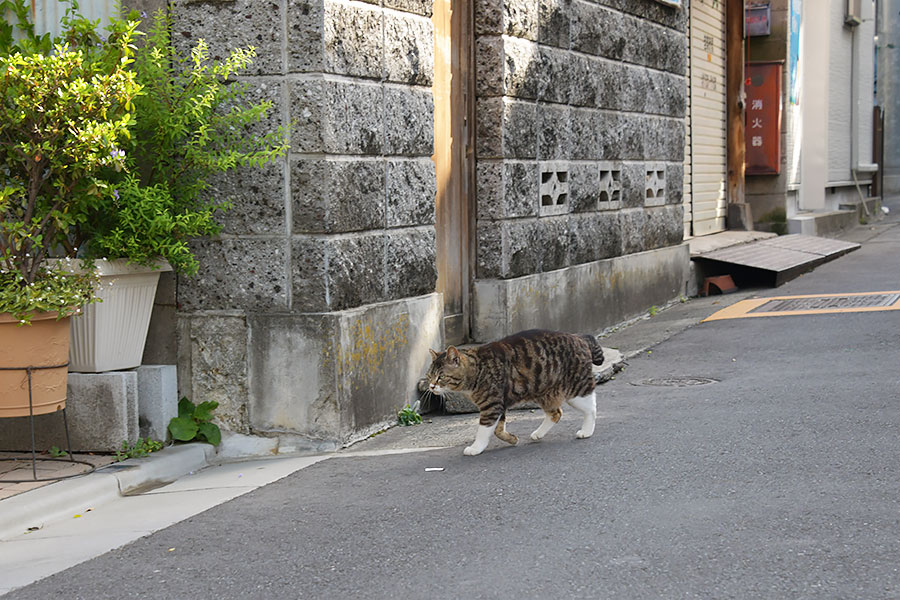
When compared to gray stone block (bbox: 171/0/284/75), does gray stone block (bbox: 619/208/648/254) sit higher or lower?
lower

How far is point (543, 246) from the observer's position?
1014 cm

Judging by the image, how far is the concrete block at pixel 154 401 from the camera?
7.02 metres

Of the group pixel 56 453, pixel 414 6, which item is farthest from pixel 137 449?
pixel 414 6

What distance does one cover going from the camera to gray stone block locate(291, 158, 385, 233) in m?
7.05

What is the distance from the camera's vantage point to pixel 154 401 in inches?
278

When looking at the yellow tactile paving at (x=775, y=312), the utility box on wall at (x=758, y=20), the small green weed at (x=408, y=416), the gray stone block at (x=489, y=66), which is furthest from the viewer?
the utility box on wall at (x=758, y=20)

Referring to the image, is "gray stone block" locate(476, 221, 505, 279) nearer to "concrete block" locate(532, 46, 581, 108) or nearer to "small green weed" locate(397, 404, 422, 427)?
"concrete block" locate(532, 46, 581, 108)

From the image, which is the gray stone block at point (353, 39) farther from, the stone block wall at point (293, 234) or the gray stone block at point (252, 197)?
the gray stone block at point (252, 197)

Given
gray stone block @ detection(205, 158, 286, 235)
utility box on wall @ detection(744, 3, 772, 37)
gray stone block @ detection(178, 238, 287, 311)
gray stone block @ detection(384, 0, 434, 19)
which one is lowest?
gray stone block @ detection(178, 238, 287, 311)

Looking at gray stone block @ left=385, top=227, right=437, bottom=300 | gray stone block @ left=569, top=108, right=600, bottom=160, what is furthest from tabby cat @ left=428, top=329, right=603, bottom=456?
gray stone block @ left=569, top=108, right=600, bottom=160

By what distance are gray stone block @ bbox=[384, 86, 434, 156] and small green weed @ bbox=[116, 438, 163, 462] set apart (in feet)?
8.04

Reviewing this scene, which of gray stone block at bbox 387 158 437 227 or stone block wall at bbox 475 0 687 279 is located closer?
gray stone block at bbox 387 158 437 227

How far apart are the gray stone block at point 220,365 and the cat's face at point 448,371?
48.6 inches

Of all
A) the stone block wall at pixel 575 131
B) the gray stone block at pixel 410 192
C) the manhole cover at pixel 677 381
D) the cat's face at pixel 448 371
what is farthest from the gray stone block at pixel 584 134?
the cat's face at pixel 448 371
